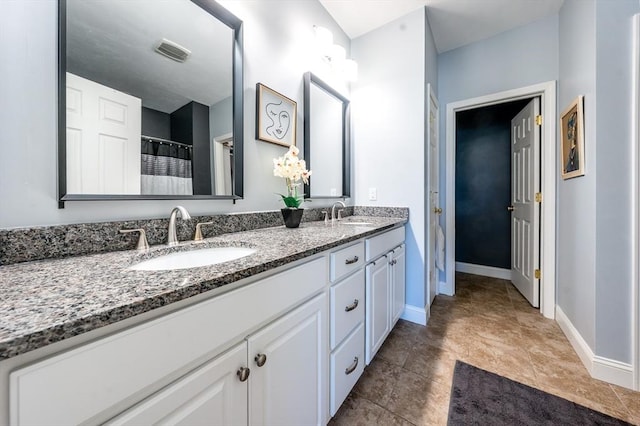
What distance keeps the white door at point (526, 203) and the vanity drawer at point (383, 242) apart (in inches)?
55.6

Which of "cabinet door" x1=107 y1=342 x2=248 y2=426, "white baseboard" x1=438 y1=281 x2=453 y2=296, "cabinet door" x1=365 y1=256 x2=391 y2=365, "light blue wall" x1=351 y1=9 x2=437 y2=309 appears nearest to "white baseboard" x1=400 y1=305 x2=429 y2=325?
"light blue wall" x1=351 y1=9 x2=437 y2=309

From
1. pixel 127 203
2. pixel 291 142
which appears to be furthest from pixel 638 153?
pixel 127 203

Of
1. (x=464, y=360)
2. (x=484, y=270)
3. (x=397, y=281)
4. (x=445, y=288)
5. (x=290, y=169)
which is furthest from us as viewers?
(x=484, y=270)

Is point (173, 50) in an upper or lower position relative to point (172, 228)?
upper

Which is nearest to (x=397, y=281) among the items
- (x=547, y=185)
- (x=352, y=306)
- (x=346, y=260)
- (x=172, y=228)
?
(x=352, y=306)

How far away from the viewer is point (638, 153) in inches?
50.5

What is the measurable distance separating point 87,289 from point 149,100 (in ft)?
2.70

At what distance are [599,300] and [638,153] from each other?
818 millimetres

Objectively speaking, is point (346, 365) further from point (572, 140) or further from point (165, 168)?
point (572, 140)

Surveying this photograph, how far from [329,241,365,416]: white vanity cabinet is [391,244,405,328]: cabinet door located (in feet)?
1.70

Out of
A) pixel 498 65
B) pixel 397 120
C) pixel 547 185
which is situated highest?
pixel 498 65

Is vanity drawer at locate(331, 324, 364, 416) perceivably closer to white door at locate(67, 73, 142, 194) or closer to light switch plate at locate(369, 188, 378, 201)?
white door at locate(67, 73, 142, 194)

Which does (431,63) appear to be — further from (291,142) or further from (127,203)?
(127,203)

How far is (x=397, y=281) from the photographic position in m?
1.86
